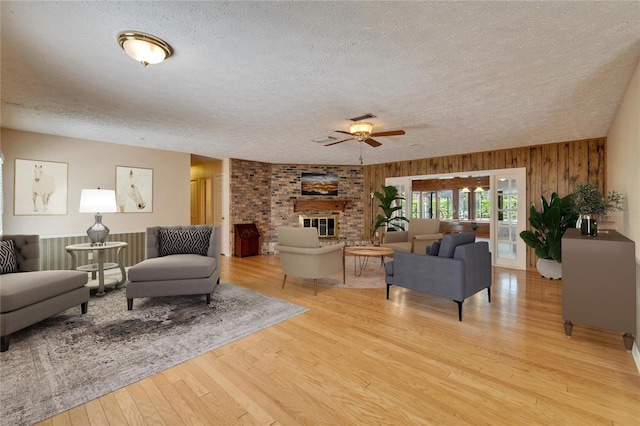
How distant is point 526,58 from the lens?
89.1 inches

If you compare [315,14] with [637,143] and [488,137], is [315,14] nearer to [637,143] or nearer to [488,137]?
[637,143]

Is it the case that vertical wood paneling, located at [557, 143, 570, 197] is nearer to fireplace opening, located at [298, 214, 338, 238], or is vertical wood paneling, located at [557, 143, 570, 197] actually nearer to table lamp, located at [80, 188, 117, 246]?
fireplace opening, located at [298, 214, 338, 238]

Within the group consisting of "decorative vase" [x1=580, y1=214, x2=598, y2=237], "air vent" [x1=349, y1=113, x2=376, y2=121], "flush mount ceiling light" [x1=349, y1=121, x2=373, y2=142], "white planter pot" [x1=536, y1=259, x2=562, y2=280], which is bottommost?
"white planter pot" [x1=536, y1=259, x2=562, y2=280]

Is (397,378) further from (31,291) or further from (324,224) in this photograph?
(324,224)

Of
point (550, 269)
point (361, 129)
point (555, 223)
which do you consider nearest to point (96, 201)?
point (361, 129)

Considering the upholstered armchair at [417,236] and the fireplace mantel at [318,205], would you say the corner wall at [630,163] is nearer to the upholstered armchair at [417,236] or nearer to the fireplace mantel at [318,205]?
the upholstered armchair at [417,236]

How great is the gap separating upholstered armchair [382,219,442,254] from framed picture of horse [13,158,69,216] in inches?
233

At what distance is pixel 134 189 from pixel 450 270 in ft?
19.2

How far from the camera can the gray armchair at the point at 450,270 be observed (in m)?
3.15

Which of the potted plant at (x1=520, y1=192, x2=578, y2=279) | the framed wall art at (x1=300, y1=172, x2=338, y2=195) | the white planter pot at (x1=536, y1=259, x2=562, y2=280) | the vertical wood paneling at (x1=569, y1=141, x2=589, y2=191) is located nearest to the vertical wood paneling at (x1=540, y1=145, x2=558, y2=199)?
the vertical wood paneling at (x1=569, y1=141, x2=589, y2=191)

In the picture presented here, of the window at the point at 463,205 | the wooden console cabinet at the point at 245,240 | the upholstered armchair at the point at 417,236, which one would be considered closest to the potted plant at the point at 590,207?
the upholstered armchair at the point at 417,236

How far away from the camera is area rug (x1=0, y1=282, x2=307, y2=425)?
6.17 ft

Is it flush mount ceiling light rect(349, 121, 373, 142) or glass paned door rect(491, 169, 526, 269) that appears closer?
flush mount ceiling light rect(349, 121, 373, 142)

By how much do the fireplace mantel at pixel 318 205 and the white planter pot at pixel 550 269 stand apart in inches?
182
